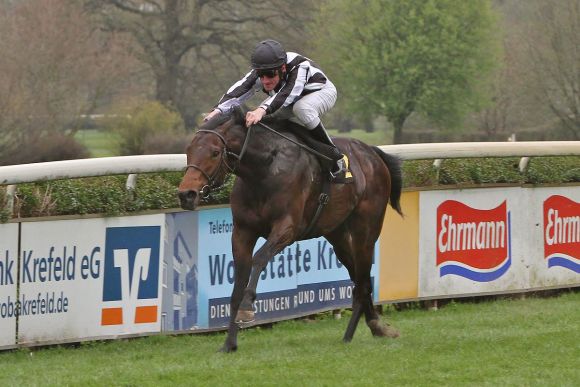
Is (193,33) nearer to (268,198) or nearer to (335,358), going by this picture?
(268,198)

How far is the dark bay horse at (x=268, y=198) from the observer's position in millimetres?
6809

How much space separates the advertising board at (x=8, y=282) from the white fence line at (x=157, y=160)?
39 centimetres

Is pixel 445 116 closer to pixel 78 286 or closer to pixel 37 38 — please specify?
pixel 37 38

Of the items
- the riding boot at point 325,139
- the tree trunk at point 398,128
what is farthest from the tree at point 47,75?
the riding boot at point 325,139

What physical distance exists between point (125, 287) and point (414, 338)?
198cm

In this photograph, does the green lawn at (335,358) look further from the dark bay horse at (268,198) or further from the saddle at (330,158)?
the saddle at (330,158)

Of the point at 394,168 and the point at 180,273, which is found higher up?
the point at 394,168

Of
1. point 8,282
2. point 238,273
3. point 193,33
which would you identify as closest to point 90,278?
point 8,282

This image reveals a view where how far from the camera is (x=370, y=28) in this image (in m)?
47.8

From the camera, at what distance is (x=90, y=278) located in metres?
7.68

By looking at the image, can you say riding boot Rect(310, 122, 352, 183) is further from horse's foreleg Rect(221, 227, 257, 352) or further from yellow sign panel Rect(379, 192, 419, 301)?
yellow sign panel Rect(379, 192, 419, 301)

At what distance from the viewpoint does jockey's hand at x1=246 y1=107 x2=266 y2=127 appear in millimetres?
7008

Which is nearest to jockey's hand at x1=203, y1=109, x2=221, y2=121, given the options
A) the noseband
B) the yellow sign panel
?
the noseband

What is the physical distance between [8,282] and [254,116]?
1.86 meters
